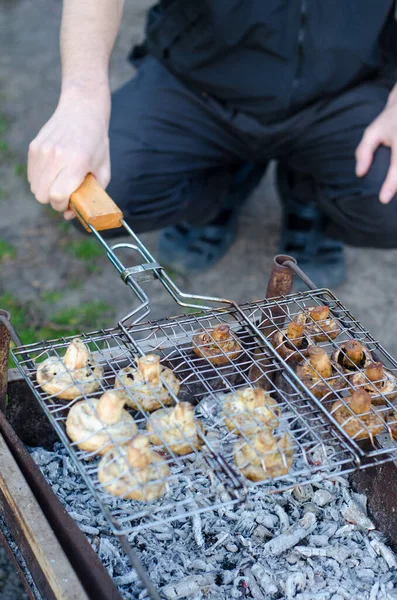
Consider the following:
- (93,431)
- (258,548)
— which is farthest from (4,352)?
(258,548)

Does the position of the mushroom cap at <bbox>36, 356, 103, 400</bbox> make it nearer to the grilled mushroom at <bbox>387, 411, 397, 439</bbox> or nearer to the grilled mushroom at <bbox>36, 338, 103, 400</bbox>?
the grilled mushroom at <bbox>36, 338, 103, 400</bbox>

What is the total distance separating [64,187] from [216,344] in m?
0.66

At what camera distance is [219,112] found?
3236 mm

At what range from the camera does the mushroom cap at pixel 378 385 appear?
1868mm

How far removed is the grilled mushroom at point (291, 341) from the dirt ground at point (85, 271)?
1.69 metres

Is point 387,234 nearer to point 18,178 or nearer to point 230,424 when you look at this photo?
point 230,424

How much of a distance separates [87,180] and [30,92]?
12.5 ft

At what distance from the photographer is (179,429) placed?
1.65m

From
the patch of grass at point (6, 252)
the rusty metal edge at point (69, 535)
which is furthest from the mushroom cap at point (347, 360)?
the patch of grass at point (6, 252)

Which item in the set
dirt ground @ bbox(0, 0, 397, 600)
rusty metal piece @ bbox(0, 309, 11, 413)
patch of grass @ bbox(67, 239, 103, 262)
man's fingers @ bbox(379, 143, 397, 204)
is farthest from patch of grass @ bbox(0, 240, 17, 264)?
man's fingers @ bbox(379, 143, 397, 204)

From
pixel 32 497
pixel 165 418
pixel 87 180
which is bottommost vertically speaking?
pixel 32 497

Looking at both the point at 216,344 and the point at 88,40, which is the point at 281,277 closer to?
the point at 216,344

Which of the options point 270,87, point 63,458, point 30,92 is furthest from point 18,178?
point 63,458

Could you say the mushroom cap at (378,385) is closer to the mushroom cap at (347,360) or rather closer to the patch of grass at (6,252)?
the mushroom cap at (347,360)
